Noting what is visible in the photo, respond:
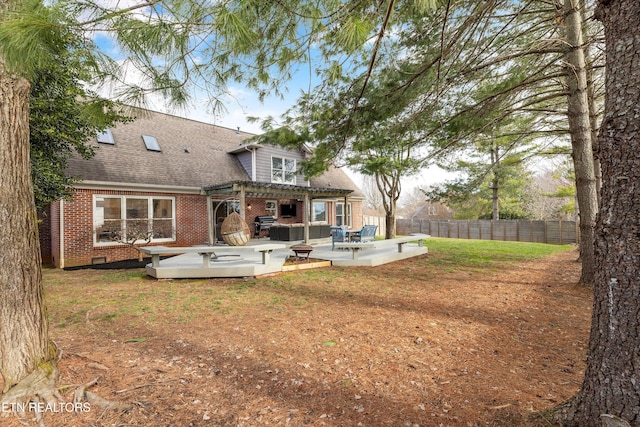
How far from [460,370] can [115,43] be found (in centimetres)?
454

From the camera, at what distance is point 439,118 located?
22.3 ft

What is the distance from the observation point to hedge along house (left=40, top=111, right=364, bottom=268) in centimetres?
957

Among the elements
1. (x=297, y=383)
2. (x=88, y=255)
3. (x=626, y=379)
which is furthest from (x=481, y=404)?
(x=88, y=255)

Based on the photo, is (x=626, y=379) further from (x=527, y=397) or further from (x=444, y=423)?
(x=444, y=423)

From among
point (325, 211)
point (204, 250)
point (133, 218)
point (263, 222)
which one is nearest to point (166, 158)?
point (133, 218)

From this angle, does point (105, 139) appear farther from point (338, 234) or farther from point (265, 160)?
point (338, 234)

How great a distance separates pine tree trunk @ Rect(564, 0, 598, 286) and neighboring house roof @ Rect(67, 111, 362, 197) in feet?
31.7

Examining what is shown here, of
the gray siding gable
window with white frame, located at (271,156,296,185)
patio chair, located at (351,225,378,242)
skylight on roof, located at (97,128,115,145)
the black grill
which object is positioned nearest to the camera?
patio chair, located at (351,225,378,242)

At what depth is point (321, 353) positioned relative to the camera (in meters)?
3.18

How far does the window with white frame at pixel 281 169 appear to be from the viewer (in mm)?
15180

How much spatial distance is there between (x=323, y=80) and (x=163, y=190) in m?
9.08

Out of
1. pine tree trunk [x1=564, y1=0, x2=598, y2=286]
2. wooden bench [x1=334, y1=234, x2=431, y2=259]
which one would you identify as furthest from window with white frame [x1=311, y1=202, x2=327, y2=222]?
pine tree trunk [x1=564, y1=0, x2=598, y2=286]

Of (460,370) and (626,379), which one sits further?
(460,370)

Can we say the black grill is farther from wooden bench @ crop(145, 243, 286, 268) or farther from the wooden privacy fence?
the wooden privacy fence
